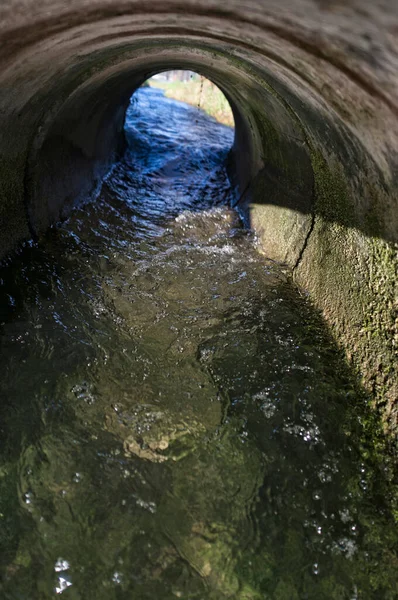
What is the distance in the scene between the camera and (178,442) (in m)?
3.46

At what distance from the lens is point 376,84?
257 centimetres

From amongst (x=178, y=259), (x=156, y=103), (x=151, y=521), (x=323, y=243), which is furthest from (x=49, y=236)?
(x=156, y=103)

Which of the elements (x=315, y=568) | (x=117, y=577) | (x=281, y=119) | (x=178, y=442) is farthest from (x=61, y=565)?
(x=281, y=119)

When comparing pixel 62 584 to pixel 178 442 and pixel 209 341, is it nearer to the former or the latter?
pixel 178 442

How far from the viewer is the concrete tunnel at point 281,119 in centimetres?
253

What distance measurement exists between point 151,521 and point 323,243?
3.50 metres

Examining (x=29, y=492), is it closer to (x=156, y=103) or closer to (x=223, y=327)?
(x=223, y=327)

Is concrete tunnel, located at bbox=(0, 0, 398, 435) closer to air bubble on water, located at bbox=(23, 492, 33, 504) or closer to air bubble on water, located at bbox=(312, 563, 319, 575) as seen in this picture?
air bubble on water, located at bbox=(312, 563, 319, 575)

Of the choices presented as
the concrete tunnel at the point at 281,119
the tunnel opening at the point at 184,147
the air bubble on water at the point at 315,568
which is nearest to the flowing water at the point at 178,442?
the air bubble on water at the point at 315,568

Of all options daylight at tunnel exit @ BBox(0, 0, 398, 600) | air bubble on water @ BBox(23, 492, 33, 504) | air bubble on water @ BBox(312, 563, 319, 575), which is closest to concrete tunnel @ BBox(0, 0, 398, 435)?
daylight at tunnel exit @ BBox(0, 0, 398, 600)

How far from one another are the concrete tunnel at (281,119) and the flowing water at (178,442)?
1.55 ft

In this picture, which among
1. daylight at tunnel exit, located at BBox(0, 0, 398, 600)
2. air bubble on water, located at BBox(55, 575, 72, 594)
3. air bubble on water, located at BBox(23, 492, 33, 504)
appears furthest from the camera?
air bubble on water, located at BBox(23, 492, 33, 504)

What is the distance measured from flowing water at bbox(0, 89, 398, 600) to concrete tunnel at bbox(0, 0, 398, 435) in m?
0.47

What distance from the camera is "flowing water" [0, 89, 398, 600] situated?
270 cm
